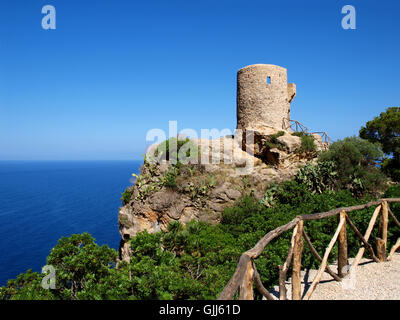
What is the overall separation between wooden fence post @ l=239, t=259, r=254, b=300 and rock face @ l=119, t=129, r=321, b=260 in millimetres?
9121

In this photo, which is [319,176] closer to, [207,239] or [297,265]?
[207,239]

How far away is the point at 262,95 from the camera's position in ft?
53.8

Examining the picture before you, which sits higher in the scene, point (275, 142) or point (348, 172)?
point (275, 142)

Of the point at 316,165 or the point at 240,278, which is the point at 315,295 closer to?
the point at 240,278

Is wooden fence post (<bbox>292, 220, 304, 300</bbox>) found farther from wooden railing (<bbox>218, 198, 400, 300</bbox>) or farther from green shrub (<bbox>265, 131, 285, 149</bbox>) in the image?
green shrub (<bbox>265, 131, 285, 149</bbox>)

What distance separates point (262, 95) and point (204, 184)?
25.2ft

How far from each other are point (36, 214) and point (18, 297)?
64.3m

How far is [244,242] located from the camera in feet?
27.2

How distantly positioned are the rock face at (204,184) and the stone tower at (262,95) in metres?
1.26

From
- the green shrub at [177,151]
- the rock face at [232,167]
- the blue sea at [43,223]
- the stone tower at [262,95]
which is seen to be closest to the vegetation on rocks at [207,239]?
the rock face at [232,167]

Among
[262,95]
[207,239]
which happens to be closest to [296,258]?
[207,239]
